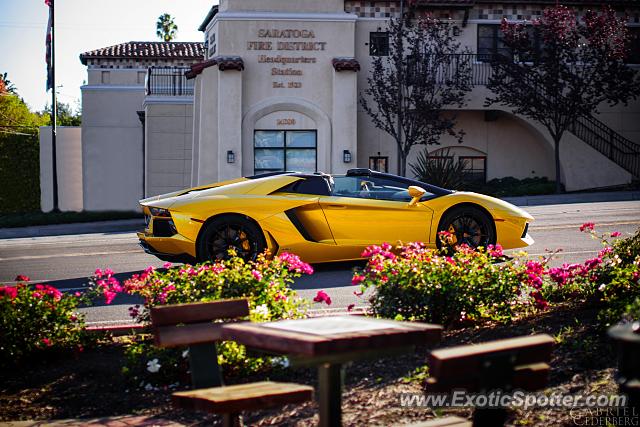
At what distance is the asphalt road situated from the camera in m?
10.0

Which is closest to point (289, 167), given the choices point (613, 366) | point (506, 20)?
point (506, 20)

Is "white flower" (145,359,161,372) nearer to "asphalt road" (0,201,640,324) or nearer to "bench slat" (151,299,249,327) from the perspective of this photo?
"bench slat" (151,299,249,327)

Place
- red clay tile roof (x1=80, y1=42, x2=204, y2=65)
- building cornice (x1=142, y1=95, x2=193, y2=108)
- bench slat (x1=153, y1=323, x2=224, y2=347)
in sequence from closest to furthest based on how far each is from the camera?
bench slat (x1=153, y1=323, x2=224, y2=347), building cornice (x1=142, y1=95, x2=193, y2=108), red clay tile roof (x1=80, y1=42, x2=204, y2=65)

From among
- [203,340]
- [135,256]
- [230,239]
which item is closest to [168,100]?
[135,256]

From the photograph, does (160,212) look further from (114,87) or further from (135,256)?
(114,87)

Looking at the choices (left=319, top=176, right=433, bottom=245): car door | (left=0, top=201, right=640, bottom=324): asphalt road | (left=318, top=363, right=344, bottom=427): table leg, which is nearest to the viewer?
(left=318, top=363, right=344, bottom=427): table leg

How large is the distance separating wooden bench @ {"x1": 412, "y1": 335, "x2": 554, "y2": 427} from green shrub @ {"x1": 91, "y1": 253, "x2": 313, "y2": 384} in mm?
2642

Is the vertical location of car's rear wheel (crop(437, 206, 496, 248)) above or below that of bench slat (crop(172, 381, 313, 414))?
above

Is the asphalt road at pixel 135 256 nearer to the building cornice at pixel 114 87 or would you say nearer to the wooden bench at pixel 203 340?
the wooden bench at pixel 203 340

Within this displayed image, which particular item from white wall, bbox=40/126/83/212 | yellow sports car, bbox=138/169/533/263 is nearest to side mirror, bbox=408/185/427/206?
yellow sports car, bbox=138/169/533/263

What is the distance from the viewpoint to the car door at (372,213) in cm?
1154

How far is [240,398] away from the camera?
421 centimetres

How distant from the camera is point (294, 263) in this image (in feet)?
23.8

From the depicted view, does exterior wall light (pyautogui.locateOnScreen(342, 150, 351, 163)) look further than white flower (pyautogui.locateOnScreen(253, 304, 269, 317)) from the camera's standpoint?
Yes
